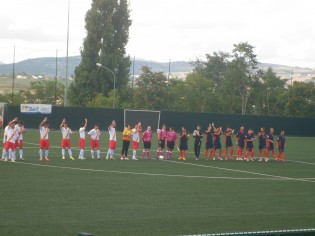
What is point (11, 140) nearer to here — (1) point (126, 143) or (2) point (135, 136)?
(1) point (126, 143)

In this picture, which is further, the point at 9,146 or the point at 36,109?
the point at 36,109

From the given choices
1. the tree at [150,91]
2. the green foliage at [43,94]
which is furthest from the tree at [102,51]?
the green foliage at [43,94]

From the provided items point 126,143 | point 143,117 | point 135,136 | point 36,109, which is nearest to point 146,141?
point 135,136

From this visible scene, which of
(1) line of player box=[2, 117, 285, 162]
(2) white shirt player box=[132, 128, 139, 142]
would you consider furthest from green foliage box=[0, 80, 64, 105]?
(2) white shirt player box=[132, 128, 139, 142]

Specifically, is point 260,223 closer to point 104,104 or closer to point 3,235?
point 3,235

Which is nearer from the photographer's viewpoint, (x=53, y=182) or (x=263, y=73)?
(x=53, y=182)

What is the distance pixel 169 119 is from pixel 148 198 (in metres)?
40.7

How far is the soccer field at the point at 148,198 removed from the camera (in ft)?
49.0

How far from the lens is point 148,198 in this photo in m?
19.3

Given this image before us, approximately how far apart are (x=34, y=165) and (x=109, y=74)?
50.6 meters

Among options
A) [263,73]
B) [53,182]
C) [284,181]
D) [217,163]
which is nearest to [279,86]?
[263,73]

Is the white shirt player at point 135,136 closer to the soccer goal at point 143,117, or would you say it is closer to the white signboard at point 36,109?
the soccer goal at point 143,117

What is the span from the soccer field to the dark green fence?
25.8 meters

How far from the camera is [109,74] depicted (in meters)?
78.2
